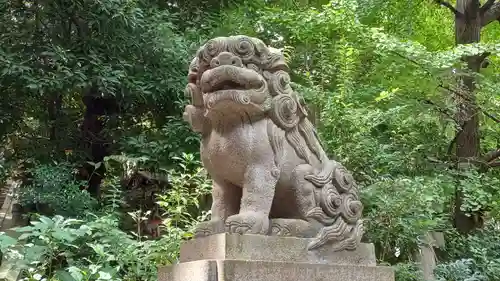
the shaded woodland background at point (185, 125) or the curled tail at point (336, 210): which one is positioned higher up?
the shaded woodland background at point (185, 125)

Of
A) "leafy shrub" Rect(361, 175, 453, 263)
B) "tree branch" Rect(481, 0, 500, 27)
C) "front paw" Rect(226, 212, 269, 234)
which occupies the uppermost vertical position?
"tree branch" Rect(481, 0, 500, 27)

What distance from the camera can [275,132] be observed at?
343cm

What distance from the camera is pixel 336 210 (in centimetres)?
353

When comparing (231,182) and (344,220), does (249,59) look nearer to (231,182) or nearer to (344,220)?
(231,182)

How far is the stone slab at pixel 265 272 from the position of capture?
2.98 m

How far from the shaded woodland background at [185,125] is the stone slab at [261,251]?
→ 6.47 ft

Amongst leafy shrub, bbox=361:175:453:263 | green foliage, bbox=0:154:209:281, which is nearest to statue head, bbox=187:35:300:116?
green foliage, bbox=0:154:209:281

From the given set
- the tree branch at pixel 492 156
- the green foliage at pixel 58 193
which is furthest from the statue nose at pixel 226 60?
the tree branch at pixel 492 156

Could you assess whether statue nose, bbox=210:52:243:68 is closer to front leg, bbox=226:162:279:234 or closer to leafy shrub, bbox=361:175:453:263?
front leg, bbox=226:162:279:234

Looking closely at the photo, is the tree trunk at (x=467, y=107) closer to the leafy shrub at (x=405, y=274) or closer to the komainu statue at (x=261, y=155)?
the leafy shrub at (x=405, y=274)

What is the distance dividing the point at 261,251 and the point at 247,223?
0.17 meters

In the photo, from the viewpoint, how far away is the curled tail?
345 centimetres

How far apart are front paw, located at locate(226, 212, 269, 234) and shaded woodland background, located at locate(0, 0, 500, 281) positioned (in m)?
2.10

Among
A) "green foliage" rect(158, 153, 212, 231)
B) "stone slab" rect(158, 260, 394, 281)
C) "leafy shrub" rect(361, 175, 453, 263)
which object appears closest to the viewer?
"stone slab" rect(158, 260, 394, 281)
